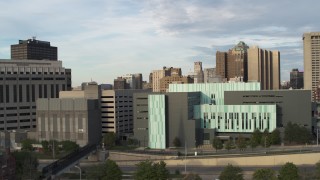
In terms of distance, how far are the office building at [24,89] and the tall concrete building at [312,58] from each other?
117 meters

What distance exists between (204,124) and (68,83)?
45108mm

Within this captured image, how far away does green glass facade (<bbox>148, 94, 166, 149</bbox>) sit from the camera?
8588 cm

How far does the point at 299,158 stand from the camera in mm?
59344

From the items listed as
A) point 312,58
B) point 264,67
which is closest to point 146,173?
point 264,67

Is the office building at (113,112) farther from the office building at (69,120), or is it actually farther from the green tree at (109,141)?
the green tree at (109,141)

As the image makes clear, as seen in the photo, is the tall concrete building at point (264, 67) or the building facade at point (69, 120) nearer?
the building facade at point (69, 120)

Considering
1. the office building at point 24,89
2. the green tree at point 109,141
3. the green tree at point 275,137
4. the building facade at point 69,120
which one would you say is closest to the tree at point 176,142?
the green tree at point 109,141

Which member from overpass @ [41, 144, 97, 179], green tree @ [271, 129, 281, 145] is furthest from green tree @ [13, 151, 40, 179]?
green tree @ [271, 129, 281, 145]

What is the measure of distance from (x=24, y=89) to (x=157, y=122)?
41.6 m

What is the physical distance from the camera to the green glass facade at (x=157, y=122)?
85875mm

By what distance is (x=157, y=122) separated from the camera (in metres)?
86.3

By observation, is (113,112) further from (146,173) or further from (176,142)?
(146,173)

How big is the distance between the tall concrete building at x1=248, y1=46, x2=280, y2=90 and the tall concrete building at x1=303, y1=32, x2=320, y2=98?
12606 mm

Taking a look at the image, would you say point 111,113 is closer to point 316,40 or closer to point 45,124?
point 45,124
